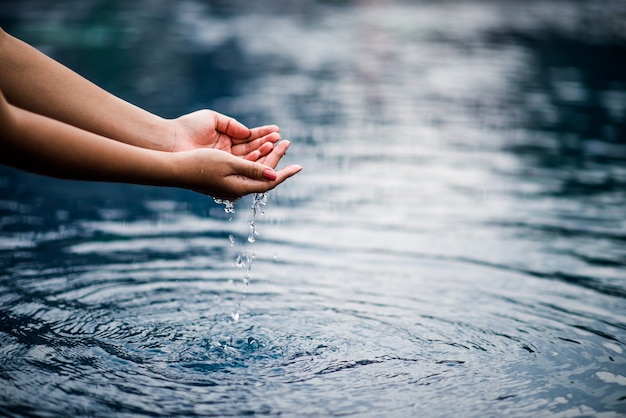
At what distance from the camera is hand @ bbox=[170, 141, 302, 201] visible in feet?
12.2

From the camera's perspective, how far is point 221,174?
3.78 meters

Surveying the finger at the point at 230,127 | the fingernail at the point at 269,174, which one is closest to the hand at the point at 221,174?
the fingernail at the point at 269,174

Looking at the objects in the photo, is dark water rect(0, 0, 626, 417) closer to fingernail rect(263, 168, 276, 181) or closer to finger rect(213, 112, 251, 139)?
fingernail rect(263, 168, 276, 181)

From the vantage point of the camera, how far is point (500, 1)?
27.2 meters

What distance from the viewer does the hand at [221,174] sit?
3.71 meters

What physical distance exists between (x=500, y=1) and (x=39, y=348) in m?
25.1

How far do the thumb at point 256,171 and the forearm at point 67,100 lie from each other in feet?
2.11

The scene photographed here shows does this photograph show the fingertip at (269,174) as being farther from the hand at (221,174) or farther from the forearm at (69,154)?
the forearm at (69,154)

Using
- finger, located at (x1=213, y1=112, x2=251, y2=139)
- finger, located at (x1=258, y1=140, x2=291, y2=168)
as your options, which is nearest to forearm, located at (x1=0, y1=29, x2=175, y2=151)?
finger, located at (x1=213, y1=112, x2=251, y2=139)

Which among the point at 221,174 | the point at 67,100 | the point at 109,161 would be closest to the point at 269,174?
the point at 221,174

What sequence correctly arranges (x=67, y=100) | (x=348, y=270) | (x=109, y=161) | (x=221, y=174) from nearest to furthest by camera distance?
(x=109, y=161) → (x=221, y=174) → (x=67, y=100) → (x=348, y=270)

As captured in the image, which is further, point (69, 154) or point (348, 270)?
point (348, 270)

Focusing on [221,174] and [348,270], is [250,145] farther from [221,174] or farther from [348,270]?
[348,270]

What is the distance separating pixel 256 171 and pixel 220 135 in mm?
738
